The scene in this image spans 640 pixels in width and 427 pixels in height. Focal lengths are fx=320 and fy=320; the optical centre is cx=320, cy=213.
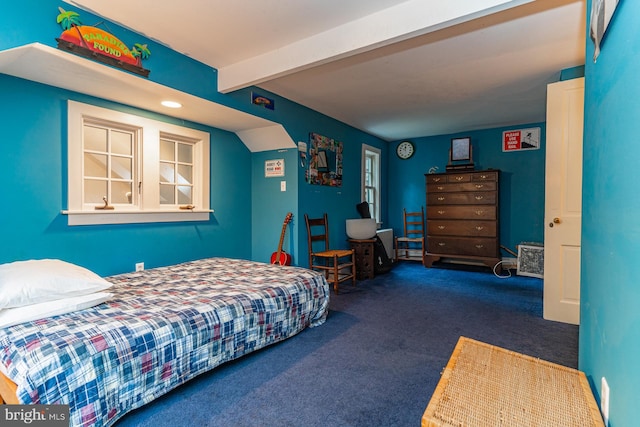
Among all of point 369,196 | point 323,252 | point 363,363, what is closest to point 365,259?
point 323,252

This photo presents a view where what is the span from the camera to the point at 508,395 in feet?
3.67

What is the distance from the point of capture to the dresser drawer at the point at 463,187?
4787 mm

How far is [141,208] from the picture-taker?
9.93 feet

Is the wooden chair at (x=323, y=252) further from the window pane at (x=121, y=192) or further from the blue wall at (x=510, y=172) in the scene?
the blue wall at (x=510, y=172)

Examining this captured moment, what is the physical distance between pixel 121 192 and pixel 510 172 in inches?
212

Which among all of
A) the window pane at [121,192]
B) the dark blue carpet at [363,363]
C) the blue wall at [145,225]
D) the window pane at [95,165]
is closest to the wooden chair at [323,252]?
the blue wall at [145,225]


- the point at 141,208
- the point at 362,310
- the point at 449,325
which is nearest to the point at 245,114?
the point at 141,208

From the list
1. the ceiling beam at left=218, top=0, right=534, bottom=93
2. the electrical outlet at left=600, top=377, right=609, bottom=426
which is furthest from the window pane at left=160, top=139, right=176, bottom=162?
the electrical outlet at left=600, top=377, right=609, bottom=426

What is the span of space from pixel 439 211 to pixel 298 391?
4.14 metres

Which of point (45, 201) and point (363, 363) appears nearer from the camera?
point (363, 363)

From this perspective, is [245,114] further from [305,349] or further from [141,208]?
[305,349]

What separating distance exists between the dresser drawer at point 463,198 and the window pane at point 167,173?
3.87 metres

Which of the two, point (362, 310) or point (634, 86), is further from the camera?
point (362, 310)

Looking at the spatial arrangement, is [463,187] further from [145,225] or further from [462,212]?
[145,225]
